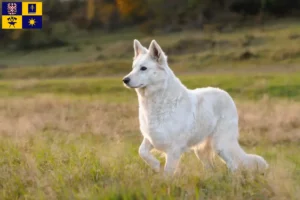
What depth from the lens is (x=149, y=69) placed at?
698 centimetres

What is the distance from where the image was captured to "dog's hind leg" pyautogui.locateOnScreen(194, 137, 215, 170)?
308 inches

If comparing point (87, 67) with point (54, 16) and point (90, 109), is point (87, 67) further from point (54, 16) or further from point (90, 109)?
point (54, 16)

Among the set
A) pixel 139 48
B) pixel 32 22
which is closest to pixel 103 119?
pixel 139 48

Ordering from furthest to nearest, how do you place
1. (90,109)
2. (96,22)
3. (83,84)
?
1. (96,22)
2. (83,84)
3. (90,109)

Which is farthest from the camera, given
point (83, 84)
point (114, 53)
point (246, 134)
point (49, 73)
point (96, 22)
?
point (96, 22)

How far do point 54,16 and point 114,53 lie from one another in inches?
908

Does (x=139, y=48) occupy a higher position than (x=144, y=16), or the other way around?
(x=139, y=48)

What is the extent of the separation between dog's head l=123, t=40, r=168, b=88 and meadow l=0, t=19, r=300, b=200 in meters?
1.05

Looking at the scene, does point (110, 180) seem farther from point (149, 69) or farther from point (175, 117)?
point (149, 69)

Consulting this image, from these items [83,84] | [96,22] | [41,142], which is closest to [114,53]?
[83,84]

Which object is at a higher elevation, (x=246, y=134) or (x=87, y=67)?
(x=246, y=134)

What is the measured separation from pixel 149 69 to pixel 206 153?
1.68m

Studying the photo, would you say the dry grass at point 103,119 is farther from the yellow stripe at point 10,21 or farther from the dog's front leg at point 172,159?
the yellow stripe at point 10,21

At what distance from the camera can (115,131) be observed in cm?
1411
